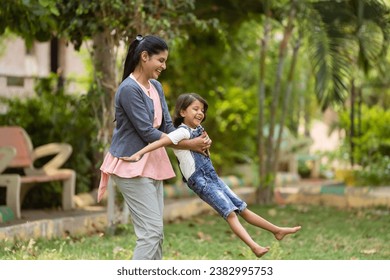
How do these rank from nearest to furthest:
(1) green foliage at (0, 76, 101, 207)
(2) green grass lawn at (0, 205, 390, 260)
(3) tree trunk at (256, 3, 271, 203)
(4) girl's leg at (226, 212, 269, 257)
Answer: (4) girl's leg at (226, 212, 269, 257) < (2) green grass lawn at (0, 205, 390, 260) < (1) green foliage at (0, 76, 101, 207) < (3) tree trunk at (256, 3, 271, 203)

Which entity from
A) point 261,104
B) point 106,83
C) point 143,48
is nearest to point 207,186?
point 143,48

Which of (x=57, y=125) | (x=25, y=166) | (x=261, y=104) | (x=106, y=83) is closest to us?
(x=106, y=83)

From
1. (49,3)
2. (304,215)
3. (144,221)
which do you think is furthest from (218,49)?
(144,221)

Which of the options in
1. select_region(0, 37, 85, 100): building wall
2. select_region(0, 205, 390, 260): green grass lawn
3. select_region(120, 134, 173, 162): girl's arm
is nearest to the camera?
select_region(120, 134, 173, 162): girl's arm

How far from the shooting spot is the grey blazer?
523cm

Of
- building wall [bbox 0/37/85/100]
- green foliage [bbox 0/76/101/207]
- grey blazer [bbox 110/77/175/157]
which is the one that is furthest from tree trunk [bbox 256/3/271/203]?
grey blazer [bbox 110/77/175/157]

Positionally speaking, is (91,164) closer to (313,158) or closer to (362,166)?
(362,166)

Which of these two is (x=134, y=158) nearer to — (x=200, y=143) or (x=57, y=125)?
(x=200, y=143)

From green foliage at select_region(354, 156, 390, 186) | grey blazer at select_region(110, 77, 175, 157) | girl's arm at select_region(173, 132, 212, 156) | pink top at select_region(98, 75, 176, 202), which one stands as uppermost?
grey blazer at select_region(110, 77, 175, 157)

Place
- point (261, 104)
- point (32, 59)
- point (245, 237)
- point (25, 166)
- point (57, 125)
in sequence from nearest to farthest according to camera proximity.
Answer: point (245, 237) → point (25, 166) → point (57, 125) → point (261, 104) → point (32, 59)

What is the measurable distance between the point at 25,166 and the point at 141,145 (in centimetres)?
502

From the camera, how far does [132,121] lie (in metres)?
5.25

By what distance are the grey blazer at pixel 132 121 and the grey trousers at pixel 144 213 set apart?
188 millimetres

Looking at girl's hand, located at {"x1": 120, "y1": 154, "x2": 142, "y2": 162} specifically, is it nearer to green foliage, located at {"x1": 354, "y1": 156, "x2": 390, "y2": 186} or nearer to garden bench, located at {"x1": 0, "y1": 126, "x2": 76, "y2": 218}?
garden bench, located at {"x1": 0, "y1": 126, "x2": 76, "y2": 218}
